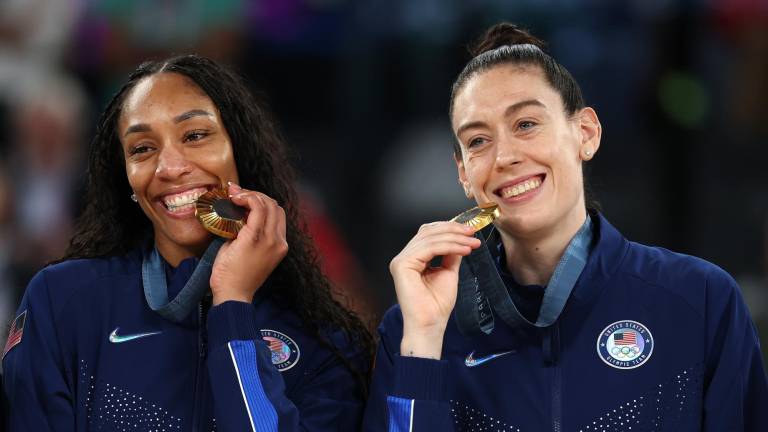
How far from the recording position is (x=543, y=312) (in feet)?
9.19

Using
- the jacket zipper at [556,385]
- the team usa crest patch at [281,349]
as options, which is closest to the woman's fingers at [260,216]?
the team usa crest patch at [281,349]

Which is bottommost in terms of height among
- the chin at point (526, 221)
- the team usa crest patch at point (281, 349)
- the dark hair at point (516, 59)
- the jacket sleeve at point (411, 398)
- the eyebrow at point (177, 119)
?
the jacket sleeve at point (411, 398)

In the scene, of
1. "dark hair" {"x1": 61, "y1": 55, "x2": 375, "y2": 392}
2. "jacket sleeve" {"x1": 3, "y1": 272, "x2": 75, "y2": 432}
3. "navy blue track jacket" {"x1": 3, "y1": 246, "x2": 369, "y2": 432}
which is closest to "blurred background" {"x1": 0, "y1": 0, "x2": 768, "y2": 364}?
"dark hair" {"x1": 61, "y1": 55, "x2": 375, "y2": 392}

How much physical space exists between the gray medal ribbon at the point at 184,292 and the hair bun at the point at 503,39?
2.55 ft

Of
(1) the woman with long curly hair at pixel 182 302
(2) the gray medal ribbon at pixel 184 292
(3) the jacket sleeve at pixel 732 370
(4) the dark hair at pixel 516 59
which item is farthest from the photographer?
(4) the dark hair at pixel 516 59

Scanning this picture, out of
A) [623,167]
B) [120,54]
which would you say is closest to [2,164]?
[120,54]

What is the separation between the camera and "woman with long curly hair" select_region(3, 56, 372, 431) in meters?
2.75

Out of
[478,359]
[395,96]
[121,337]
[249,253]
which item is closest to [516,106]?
[478,359]

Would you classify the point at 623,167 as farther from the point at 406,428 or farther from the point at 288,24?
the point at 406,428

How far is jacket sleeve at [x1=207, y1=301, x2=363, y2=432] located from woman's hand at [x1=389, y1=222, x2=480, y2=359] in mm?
232

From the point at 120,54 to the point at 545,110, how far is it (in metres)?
4.04

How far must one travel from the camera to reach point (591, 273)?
2.84 metres

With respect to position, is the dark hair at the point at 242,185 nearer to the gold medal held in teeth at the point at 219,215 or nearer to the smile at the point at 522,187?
the gold medal held in teeth at the point at 219,215

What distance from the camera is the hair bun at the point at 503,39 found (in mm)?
3039
